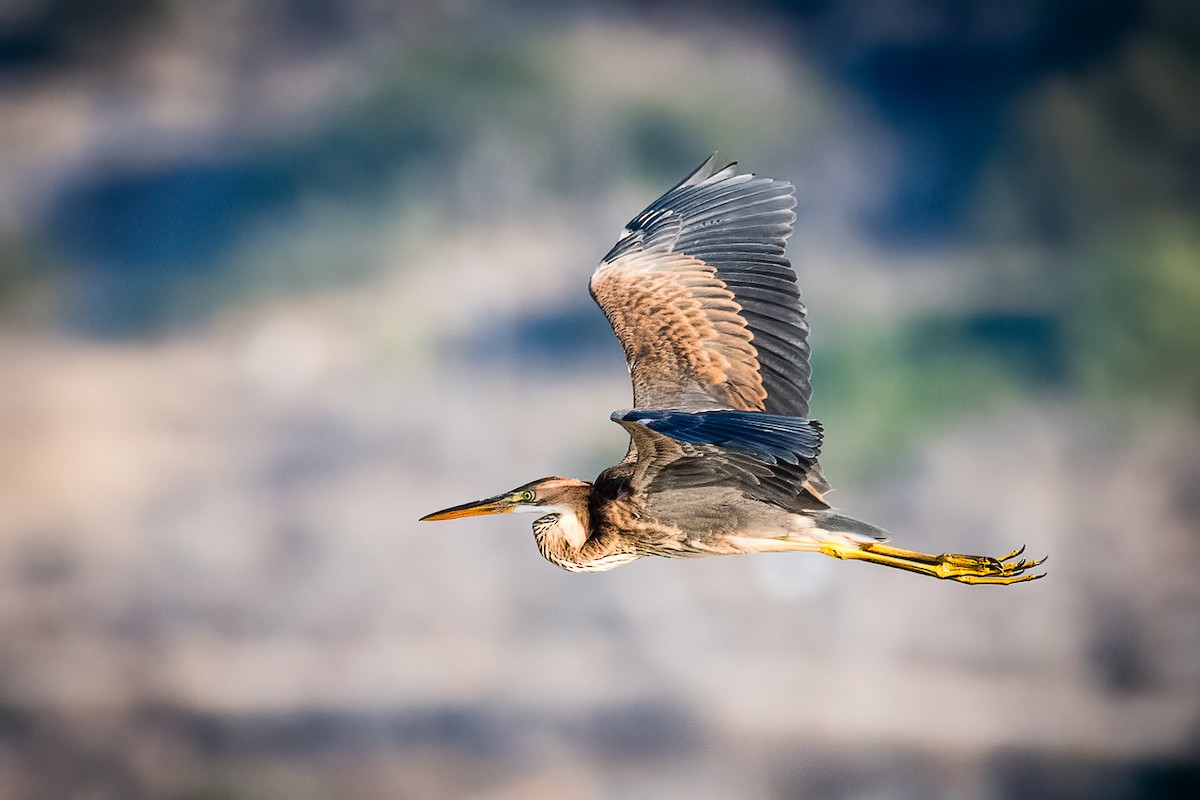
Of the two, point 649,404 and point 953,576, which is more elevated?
point 649,404

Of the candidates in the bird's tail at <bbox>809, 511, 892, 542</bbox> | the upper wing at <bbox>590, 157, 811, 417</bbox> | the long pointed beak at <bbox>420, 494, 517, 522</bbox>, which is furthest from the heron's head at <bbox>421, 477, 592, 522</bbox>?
the bird's tail at <bbox>809, 511, 892, 542</bbox>

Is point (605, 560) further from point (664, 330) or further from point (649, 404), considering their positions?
point (664, 330)

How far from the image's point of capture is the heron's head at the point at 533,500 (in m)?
5.55

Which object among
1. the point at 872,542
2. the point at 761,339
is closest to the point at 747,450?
the point at 872,542

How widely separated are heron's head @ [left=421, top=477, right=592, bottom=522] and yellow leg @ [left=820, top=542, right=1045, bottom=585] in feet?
3.62

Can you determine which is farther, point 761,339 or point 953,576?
point 761,339

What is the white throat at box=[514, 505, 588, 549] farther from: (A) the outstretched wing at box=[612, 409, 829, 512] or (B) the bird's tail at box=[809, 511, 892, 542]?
(B) the bird's tail at box=[809, 511, 892, 542]

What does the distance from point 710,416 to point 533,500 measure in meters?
1.31

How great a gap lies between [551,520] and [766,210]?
1.94 meters

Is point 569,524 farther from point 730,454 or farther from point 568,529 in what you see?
point 730,454

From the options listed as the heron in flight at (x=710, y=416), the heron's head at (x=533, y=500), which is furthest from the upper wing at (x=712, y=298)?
the heron's head at (x=533, y=500)

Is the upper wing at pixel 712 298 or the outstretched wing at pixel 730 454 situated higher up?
the upper wing at pixel 712 298

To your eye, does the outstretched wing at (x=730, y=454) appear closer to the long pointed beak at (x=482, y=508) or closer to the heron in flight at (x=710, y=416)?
the heron in flight at (x=710, y=416)

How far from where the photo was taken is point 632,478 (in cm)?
527
